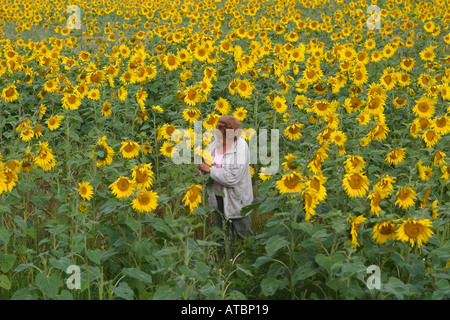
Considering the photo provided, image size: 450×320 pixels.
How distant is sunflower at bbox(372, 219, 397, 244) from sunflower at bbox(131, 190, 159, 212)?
5.10ft

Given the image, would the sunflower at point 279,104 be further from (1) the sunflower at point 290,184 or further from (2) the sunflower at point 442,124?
(1) the sunflower at point 290,184

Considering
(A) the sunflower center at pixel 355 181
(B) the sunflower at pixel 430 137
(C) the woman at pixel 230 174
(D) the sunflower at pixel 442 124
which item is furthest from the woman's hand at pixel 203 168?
(D) the sunflower at pixel 442 124

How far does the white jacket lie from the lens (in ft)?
15.9

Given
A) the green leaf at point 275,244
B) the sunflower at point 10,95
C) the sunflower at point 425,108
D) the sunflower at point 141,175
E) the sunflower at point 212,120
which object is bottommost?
the green leaf at point 275,244

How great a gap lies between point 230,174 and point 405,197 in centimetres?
156

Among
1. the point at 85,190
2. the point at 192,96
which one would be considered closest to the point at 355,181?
the point at 85,190

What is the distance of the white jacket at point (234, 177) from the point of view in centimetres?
485

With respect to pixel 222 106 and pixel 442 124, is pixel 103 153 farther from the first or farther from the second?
pixel 442 124

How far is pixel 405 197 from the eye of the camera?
387 centimetres

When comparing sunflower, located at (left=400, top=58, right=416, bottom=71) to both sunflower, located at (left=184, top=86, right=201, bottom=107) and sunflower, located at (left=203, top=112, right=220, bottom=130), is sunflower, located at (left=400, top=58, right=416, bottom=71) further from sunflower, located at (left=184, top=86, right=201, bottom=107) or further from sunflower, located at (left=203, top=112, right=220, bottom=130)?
sunflower, located at (left=203, top=112, right=220, bottom=130)

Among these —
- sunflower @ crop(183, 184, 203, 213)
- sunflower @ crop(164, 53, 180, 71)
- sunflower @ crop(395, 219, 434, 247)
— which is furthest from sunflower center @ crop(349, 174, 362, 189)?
sunflower @ crop(164, 53, 180, 71)

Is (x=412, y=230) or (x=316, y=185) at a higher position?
(x=316, y=185)

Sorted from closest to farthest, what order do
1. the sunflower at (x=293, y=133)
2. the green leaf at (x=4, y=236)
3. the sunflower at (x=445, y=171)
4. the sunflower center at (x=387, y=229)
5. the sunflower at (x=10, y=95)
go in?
the sunflower center at (x=387, y=229) < the green leaf at (x=4, y=236) < the sunflower at (x=445, y=171) < the sunflower at (x=293, y=133) < the sunflower at (x=10, y=95)
